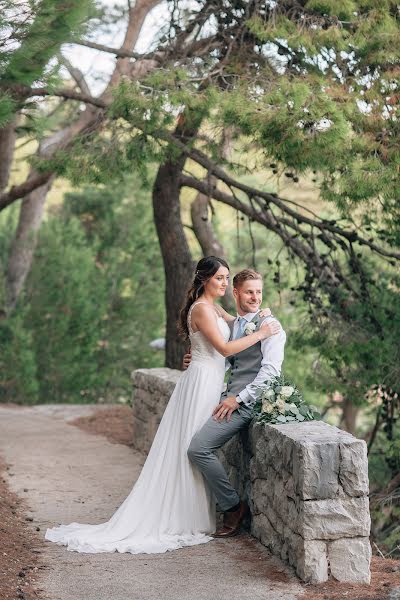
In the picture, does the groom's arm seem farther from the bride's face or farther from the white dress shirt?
the bride's face

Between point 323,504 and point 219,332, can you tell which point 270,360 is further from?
point 323,504

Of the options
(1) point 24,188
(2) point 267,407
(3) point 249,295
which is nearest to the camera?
(2) point 267,407

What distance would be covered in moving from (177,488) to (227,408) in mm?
596

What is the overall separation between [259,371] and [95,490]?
2406 millimetres

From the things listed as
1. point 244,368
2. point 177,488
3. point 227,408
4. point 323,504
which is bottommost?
point 177,488

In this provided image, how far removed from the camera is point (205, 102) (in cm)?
730

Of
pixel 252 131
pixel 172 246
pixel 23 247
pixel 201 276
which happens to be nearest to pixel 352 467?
pixel 201 276

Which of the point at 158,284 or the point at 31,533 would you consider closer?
the point at 31,533

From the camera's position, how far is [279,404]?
541 cm

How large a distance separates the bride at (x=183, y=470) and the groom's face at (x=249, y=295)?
0.40ft

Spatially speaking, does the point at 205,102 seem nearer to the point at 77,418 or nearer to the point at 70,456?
the point at 70,456

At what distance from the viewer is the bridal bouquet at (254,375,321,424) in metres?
5.40

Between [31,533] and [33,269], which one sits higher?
[33,269]

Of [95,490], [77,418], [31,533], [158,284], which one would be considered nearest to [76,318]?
[158,284]
